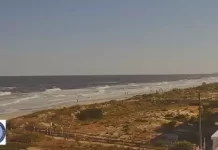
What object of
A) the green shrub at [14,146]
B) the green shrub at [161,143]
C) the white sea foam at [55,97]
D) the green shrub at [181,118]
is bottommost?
the green shrub at [161,143]

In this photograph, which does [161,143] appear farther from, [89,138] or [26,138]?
[26,138]

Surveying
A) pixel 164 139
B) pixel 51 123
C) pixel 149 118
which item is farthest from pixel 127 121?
pixel 164 139

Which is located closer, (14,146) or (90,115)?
(14,146)

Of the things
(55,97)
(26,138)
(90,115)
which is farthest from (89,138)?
(55,97)

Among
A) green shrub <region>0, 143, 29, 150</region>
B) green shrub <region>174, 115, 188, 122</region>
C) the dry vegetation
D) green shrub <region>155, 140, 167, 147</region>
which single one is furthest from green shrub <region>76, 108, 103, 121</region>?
green shrub <region>0, 143, 29, 150</region>

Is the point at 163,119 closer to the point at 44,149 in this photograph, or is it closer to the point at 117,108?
the point at 117,108

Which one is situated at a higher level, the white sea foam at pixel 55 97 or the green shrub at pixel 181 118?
the white sea foam at pixel 55 97

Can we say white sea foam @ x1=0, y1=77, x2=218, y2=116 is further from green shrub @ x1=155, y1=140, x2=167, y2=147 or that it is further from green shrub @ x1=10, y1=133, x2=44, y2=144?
green shrub @ x1=155, y1=140, x2=167, y2=147

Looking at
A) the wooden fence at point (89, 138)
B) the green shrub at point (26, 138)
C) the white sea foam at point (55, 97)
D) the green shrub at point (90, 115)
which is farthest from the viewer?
the white sea foam at point (55, 97)

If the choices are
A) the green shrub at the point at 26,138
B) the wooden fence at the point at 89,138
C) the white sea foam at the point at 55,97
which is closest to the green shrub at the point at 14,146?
the green shrub at the point at 26,138

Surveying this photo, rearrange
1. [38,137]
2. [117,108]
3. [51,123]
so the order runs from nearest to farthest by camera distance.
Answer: [38,137] < [51,123] < [117,108]

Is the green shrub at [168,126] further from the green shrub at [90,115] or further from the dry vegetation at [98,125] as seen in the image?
the green shrub at [90,115]
